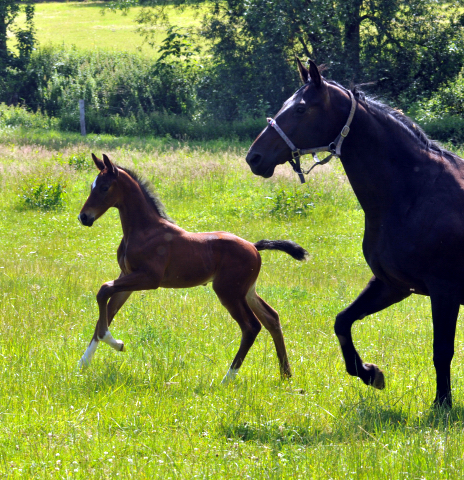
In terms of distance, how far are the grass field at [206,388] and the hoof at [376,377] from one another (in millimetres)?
59

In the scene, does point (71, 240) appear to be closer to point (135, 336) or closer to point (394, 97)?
point (135, 336)

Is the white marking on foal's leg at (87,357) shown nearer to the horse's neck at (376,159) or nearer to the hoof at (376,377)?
→ the hoof at (376,377)

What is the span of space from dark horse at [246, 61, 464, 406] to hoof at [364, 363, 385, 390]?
470 millimetres

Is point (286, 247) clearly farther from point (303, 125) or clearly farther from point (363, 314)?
point (303, 125)

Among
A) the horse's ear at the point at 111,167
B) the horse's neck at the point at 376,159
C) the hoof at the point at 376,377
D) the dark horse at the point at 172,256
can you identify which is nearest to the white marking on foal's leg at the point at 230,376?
the dark horse at the point at 172,256

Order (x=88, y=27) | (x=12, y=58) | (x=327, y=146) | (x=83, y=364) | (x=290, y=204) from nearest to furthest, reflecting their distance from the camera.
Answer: (x=327, y=146)
(x=83, y=364)
(x=290, y=204)
(x=12, y=58)
(x=88, y=27)

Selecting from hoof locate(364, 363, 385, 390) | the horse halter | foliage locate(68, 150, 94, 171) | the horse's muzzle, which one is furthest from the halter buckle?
foliage locate(68, 150, 94, 171)

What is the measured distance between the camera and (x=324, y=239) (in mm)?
11805

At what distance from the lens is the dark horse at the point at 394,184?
412 centimetres

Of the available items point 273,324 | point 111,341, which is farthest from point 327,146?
point 111,341

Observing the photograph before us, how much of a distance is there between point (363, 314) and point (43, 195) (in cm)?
1081

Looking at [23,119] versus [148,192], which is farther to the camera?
[23,119]

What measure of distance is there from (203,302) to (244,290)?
231 cm

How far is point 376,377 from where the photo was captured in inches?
180
